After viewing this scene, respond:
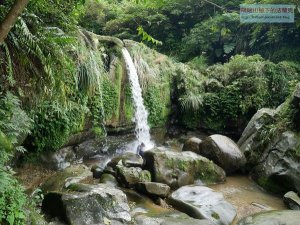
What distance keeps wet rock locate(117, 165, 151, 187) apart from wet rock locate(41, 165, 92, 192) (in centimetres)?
58

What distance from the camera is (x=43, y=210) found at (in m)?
4.35

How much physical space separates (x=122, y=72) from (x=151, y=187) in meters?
3.39

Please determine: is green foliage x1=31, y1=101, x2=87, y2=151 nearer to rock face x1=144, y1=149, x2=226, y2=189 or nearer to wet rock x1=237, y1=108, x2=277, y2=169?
rock face x1=144, y1=149, x2=226, y2=189

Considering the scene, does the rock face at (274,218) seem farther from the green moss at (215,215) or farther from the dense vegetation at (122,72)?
the dense vegetation at (122,72)

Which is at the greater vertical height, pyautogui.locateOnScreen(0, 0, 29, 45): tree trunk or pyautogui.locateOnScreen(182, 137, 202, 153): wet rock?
pyautogui.locateOnScreen(0, 0, 29, 45): tree trunk

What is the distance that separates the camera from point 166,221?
4535mm

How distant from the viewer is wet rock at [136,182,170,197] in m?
5.65

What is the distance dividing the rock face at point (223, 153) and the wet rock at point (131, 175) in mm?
2049

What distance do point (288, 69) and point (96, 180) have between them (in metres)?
7.81

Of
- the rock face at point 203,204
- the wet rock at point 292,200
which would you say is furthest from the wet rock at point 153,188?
the wet rock at point 292,200

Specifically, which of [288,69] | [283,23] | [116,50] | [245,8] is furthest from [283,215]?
[283,23]

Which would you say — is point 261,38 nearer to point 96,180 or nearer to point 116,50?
point 116,50

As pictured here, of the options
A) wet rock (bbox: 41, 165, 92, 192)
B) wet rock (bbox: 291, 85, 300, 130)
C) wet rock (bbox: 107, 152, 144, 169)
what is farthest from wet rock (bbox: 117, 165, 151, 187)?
wet rock (bbox: 291, 85, 300, 130)

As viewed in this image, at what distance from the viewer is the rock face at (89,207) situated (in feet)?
13.2
